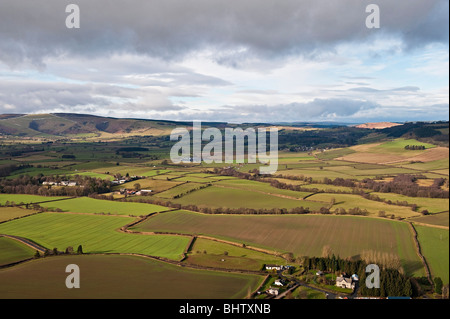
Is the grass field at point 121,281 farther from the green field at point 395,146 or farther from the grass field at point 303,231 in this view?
the green field at point 395,146

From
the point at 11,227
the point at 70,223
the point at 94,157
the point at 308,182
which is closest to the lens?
the point at 11,227

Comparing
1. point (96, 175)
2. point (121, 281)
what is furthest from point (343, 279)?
point (96, 175)

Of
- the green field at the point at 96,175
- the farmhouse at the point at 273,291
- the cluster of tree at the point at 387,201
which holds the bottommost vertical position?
the farmhouse at the point at 273,291

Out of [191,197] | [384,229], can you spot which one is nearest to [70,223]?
[191,197]

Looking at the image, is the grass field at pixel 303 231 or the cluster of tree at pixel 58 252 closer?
the cluster of tree at pixel 58 252

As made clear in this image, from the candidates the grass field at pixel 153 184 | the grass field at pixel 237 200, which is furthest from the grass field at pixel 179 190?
the grass field at pixel 237 200

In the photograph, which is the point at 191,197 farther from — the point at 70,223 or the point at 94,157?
the point at 94,157
